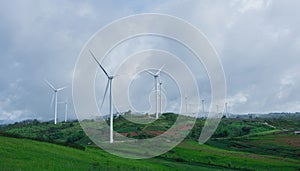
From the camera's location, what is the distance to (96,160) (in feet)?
159

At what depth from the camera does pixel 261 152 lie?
242 feet

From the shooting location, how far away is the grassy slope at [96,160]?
40906 millimetres

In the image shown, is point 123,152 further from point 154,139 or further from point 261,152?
point 261,152

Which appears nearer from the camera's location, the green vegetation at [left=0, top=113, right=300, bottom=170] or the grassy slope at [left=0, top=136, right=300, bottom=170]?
the grassy slope at [left=0, top=136, right=300, bottom=170]

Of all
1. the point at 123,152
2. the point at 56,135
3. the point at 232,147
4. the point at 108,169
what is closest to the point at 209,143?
the point at 232,147

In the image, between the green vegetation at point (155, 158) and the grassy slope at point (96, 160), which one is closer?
the grassy slope at point (96, 160)

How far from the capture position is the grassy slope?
40906 mm

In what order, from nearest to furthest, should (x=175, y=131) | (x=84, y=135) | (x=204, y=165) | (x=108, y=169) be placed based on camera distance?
(x=108, y=169) → (x=204, y=165) → (x=84, y=135) → (x=175, y=131)

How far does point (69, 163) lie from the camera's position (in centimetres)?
4303

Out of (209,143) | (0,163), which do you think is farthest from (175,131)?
(0,163)

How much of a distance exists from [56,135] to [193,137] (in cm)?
3147

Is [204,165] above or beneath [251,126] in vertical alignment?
beneath

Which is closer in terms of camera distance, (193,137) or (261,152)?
(261,152)

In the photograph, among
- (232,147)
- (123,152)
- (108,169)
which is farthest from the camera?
(232,147)
